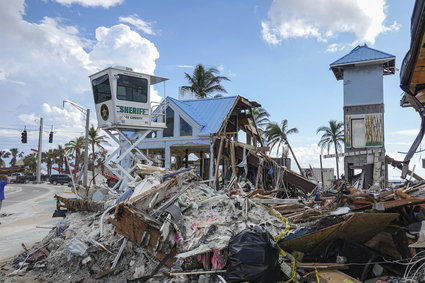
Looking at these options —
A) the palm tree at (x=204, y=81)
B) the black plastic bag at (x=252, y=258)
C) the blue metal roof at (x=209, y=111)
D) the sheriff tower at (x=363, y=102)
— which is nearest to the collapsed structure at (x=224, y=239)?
the black plastic bag at (x=252, y=258)

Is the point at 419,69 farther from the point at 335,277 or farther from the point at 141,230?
the point at 141,230

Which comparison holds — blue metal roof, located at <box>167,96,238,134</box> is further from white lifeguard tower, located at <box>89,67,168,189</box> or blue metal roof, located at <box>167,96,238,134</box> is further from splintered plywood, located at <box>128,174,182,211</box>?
splintered plywood, located at <box>128,174,182,211</box>

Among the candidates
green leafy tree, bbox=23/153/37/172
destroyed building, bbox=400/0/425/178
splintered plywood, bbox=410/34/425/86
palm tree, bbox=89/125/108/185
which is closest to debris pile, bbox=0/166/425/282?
destroyed building, bbox=400/0/425/178

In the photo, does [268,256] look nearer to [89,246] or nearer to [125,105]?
[89,246]

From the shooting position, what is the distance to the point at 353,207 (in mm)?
6988

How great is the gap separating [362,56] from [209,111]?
11.9 meters

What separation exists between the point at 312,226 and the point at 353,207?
1362mm

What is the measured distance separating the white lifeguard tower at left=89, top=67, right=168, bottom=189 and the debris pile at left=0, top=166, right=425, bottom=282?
651cm

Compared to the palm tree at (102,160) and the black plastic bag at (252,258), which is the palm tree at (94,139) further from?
the black plastic bag at (252,258)

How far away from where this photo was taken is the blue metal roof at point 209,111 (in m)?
19.4

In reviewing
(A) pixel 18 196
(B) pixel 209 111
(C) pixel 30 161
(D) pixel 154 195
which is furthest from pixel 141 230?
(C) pixel 30 161

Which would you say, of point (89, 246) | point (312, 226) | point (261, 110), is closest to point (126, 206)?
point (89, 246)

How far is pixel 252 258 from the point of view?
5027 mm

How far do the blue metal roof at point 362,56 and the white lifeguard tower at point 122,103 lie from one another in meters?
14.6
